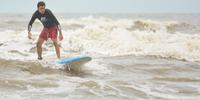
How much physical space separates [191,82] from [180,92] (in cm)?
133

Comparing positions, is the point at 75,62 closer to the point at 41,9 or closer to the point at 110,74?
the point at 110,74

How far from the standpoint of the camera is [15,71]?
391 inches

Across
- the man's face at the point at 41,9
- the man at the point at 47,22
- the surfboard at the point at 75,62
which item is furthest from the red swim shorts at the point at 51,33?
the surfboard at the point at 75,62

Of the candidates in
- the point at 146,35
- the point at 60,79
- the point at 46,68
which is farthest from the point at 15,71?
the point at 146,35

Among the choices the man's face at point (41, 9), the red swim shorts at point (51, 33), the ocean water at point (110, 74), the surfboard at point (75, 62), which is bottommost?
the ocean water at point (110, 74)

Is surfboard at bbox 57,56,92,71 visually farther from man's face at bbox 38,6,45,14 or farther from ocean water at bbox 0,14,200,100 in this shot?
man's face at bbox 38,6,45,14

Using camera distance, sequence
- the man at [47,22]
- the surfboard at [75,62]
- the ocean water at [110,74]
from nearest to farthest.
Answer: the ocean water at [110,74] < the surfboard at [75,62] < the man at [47,22]

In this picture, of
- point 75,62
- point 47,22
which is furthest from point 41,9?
point 75,62

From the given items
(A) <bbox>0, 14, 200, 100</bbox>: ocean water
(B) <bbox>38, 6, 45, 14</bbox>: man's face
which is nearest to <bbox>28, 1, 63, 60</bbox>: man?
(B) <bbox>38, 6, 45, 14</bbox>: man's face

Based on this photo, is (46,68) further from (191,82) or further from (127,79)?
(191,82)

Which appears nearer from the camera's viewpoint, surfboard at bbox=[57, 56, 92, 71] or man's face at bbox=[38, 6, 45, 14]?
surfboard at bbox=[57, 56, 92, 71]

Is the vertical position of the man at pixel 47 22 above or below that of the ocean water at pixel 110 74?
above

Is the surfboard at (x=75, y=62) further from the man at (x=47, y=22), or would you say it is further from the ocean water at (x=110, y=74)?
the man at (x=47, y=22)

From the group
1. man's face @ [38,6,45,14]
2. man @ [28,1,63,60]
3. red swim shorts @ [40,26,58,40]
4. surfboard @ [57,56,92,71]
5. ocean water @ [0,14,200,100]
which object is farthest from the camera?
red swim shorts @ [40,26,58,40]
